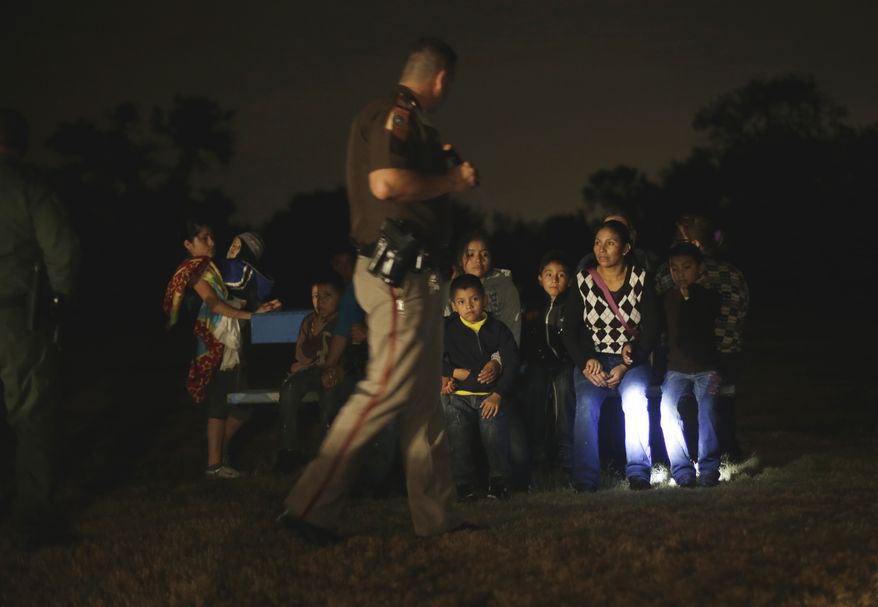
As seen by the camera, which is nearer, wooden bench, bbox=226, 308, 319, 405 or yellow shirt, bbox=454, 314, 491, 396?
yellow shirt, bbox=454, 314, 491, 396

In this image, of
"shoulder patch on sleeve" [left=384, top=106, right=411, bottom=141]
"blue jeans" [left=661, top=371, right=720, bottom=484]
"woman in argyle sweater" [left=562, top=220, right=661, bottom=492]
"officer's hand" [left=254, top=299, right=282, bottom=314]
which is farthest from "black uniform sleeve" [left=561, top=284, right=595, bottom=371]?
"shoulder patch on sleeve" [left=384, top=106, right=411, bottom=141]

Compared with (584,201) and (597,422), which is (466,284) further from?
(584,201)

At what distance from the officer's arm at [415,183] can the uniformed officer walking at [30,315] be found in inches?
69.4

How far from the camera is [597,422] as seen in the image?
7684 mm

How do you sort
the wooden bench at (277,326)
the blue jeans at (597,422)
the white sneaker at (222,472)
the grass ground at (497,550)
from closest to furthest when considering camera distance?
the grass ground at (497,550), the blue jeans at (597,422), the white sneaker at (222,472), the wooden bench at (277,326)

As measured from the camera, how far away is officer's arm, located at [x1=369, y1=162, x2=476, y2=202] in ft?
16.6

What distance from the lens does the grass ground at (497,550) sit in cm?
467

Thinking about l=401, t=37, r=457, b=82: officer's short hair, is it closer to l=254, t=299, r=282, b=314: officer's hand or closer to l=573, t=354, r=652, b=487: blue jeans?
l=573, t=354, r=652, b=487: blue jeans

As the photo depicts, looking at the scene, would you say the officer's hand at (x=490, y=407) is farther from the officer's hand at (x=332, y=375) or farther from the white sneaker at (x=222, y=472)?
the white sneaker at (x=222, y=472)

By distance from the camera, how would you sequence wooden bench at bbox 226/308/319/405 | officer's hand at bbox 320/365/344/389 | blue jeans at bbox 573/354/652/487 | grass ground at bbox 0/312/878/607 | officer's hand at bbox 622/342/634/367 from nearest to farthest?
1. grass ground at bbox 0/312/878/607
2. blue jeans at bbox 573/354/652/487
3. officer's hand at bbox 622/342/634/367
4. officer's hand at bbox 320/365/344/389
5. wooden bench at bbox 226/308/319/405

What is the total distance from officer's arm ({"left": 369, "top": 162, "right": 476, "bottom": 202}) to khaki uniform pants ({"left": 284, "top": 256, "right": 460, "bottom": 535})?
14.0 inches

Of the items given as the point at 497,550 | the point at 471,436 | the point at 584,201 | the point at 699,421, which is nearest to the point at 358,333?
the point at 471,436

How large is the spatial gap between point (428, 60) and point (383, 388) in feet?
5.01

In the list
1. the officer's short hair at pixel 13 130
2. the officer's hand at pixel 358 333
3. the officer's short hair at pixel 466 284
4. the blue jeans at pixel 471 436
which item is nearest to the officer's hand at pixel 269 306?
the officer's hand at pixel 358 333
